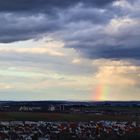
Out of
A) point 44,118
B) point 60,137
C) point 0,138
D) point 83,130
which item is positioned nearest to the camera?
point 0,138

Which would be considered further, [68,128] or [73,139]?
[68,128]

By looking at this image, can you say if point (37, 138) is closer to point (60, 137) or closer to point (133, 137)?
point (60, 137)

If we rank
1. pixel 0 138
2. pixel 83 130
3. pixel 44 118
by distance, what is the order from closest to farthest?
pixel 0 138
pixel 83 130
pixel 44 118

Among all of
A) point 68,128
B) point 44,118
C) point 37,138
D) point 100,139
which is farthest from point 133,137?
point 44,118

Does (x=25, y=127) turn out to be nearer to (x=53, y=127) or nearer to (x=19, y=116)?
(x=53, y=127)

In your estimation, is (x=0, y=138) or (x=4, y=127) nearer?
(x=0, y=138)

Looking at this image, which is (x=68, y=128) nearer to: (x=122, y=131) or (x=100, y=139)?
(x=122, y=131)

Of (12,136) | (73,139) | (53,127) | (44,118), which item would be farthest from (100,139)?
(44,118)

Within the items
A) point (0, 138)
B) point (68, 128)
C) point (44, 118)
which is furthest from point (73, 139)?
point (44, 118)
